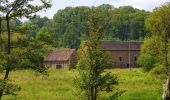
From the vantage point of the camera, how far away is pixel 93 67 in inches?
829

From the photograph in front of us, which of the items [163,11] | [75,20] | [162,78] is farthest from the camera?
[75,20]

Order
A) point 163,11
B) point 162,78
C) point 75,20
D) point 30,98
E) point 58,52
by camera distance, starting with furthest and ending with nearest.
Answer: point 75,20 → point 58,52 → point 163,11 → point 162,78 → point 30,98

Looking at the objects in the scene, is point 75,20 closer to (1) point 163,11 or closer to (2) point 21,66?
(1) point 163,11

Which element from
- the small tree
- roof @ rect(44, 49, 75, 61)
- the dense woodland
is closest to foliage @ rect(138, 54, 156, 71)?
roof @ rect(44, 49, 75, 61)

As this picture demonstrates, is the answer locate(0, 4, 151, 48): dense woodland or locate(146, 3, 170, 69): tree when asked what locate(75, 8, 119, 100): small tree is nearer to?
locate(146, 3, 170, 69): tree

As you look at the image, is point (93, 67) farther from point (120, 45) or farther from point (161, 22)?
point (120, 45)

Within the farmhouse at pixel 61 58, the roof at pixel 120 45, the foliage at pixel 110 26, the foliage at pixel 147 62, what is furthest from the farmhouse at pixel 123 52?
the foliage at pixel 147 62

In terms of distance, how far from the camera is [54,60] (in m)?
102

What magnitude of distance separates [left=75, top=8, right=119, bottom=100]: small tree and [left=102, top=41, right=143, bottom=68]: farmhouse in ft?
263

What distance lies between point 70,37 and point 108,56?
414ft

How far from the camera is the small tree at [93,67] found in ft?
68.9

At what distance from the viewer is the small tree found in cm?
2100

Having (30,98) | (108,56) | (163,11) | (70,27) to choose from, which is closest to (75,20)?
(70,27)

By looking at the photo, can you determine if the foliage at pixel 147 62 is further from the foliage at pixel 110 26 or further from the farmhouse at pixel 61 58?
the foliage at pixel 110 26
